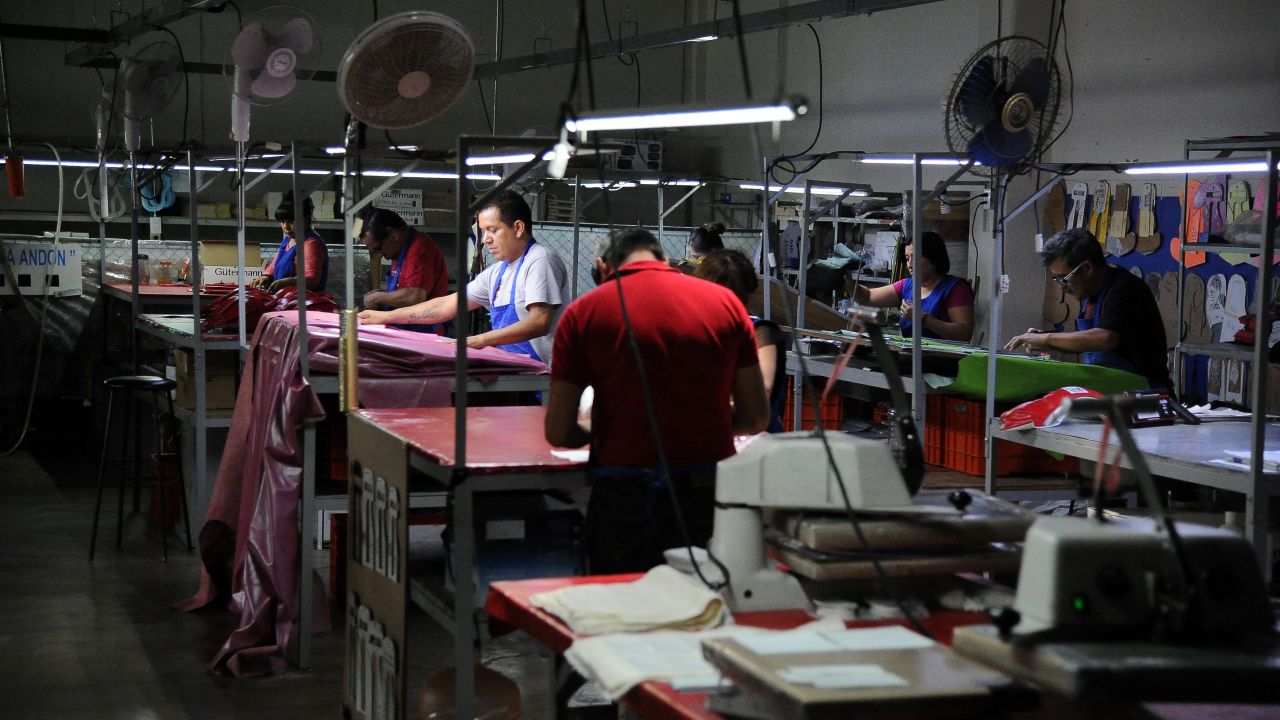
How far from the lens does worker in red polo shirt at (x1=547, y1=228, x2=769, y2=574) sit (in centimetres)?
325

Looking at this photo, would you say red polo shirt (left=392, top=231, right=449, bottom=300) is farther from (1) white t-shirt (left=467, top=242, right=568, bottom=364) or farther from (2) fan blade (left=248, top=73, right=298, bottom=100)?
(1) white t-shirt (left=467, top=242, right=568, bottom=364)

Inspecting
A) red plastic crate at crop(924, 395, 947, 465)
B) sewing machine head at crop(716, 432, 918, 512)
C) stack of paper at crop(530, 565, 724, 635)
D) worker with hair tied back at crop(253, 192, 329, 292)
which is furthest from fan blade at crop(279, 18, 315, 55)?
sewing machine head at crop(716, 432, 918, 512)

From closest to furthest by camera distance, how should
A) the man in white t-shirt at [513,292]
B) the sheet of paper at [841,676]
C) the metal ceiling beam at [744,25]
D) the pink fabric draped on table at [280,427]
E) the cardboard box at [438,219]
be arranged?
the sheet of paper at [841,676]
the pink fabric draped on table at [280,427]
the man in white t-shirt at [513,292]
the metal ceiling beam at [744,25]
the cardboard box at [438,219]

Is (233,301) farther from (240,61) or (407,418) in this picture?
(407,418)

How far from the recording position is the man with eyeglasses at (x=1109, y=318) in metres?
5.58

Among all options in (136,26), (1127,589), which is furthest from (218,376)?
(1127,589)

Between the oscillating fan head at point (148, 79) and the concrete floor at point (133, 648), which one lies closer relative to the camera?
the concrete floor at point (133, 648)

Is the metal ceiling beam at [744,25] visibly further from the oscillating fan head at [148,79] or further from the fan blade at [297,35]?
the oscillating fan head at [148,79]

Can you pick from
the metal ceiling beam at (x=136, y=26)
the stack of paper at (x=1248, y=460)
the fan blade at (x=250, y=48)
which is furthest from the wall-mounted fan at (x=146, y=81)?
the stack of paper at (x=1248, y=460)

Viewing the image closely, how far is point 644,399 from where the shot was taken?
3.29 metres

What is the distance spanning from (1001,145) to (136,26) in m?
6.85

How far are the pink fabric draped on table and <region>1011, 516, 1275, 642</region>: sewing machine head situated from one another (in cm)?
338

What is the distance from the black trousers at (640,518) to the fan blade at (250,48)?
10.3 ft

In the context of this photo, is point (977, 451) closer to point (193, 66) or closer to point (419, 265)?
point (419, 265)
